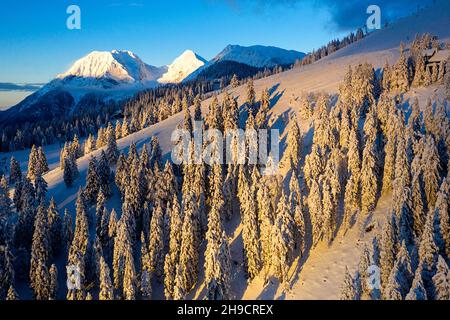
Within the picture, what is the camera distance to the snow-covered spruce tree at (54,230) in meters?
74.0

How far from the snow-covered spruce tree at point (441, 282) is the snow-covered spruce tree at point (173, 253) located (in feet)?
123

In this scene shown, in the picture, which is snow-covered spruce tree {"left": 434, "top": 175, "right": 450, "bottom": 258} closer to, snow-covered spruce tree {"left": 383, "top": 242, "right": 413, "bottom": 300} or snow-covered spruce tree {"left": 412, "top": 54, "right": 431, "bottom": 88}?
snow-covered spruce tree {"left": 383, "top": 242, "right": 413, "bottom": 300}

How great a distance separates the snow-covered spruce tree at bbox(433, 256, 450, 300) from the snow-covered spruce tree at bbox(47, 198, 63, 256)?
68993mm

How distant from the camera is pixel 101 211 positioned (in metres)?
77.8

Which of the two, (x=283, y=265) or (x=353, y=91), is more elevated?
(x=353, y=91)

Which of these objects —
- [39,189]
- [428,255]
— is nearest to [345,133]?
[428,255]

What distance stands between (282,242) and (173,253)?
20.0 meters

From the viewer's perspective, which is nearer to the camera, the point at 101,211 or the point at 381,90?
the point at 101,211

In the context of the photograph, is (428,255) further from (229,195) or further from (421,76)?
(421,76)

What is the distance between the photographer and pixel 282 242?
56.2m

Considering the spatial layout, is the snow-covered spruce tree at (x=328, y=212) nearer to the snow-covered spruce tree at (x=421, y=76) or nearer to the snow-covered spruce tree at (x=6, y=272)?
the snow-covered spruce tree at (x=421, y=76)
